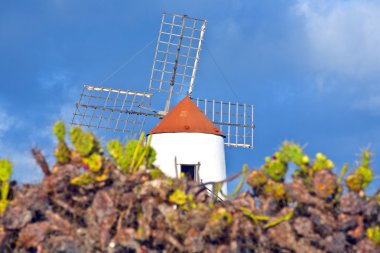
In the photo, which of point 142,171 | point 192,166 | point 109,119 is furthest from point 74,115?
point 142,171

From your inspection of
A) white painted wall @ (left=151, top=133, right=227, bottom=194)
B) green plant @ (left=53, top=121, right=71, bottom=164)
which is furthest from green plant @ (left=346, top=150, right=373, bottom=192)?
white painted wall @ (left=151, top=133, right=227, bottom=194)

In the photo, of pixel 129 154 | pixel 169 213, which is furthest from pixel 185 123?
pixel 169 213

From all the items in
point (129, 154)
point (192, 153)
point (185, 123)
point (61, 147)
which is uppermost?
point (185, 123)

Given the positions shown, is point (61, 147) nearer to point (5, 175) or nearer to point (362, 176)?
point (5, 175)

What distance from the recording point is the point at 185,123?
27359mm

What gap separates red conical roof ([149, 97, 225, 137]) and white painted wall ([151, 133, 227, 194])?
0.66 ft

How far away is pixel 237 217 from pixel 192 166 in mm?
15159

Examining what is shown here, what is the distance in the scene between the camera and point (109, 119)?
34250 mm

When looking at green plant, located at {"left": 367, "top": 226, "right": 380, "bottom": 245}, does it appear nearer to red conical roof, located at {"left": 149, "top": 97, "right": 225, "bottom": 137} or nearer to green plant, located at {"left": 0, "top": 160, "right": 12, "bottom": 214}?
green plant, located at {"left": 0, "top": 160, "right": 12, "bottom": 214}

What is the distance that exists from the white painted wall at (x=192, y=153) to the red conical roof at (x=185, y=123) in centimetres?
20

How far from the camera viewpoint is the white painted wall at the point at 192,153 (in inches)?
1039

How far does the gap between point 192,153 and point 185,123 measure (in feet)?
5.15

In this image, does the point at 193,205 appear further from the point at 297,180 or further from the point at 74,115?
the point at 74,115

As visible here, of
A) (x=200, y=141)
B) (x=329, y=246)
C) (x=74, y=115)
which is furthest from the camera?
(x=74, y=115)
